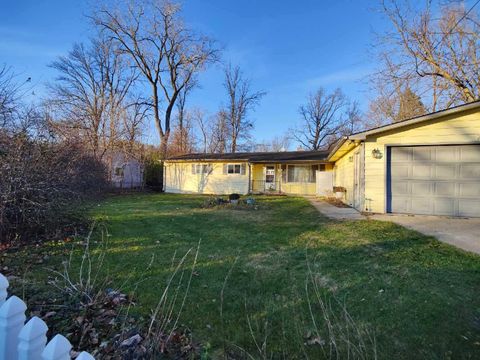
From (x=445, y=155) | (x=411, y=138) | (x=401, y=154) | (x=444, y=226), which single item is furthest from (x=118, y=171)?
(x=444, y=226)

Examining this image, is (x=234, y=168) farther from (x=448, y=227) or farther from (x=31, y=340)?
(x=31, y=340)

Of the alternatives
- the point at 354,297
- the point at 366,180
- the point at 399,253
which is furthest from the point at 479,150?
the point at 354,297

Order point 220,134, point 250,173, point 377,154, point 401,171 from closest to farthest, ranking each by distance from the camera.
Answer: point 401,171
point 377,154
point 250,173
point 220,134

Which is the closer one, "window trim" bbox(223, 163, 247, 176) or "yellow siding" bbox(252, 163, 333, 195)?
"yellow siding" bbox(252, 163, 333, 195)

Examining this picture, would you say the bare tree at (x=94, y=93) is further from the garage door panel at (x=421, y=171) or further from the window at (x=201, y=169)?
the garage door panel at (x=421, y=171)

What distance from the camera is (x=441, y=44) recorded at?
16.3 metres

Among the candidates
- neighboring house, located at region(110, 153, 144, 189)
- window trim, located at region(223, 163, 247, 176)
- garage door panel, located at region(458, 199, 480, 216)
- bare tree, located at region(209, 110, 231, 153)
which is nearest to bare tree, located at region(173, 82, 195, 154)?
bare tree, located at region(209, 110, 231, 153)

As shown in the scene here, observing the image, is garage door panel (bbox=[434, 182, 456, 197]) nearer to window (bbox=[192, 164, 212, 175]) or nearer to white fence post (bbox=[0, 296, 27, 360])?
white fence post (bbox=[0, 296, 27, 360])

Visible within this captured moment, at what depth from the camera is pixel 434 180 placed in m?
8.95

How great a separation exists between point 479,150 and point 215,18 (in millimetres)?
16202

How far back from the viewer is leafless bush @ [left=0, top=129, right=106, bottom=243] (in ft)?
17.4

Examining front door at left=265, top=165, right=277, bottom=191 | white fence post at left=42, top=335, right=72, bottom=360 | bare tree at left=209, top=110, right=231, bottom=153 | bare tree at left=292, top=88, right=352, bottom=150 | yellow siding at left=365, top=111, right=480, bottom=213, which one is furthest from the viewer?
bare tree at left=292, top=88, right=352, bottom=150

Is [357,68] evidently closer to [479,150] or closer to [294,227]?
[479,150]

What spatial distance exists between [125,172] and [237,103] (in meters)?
18.6
